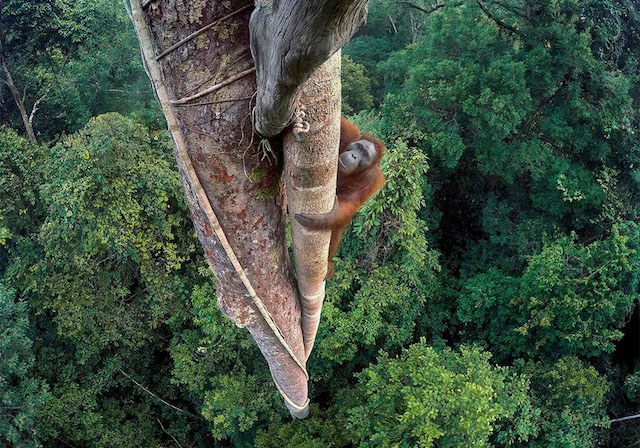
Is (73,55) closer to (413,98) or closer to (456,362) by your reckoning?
(413,98)

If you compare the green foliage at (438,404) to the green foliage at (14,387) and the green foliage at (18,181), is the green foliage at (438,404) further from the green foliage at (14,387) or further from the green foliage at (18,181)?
the green foliage at (18,181)

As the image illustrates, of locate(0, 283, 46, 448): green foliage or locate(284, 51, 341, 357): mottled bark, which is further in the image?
locate(0, 283, 46, 448): green foliage

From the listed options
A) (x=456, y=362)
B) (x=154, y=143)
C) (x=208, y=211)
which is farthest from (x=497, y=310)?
(x=208, y=211)

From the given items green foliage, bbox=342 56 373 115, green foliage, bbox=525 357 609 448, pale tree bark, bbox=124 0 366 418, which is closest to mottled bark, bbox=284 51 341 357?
pale tree bark, bbox=124 0 366 418

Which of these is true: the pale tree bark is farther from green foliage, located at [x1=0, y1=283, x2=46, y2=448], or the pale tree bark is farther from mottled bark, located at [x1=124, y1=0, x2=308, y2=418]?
green foliage, located at [x1=0, y1=283, x2=46, y2=448]

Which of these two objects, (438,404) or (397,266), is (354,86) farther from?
(438,404)

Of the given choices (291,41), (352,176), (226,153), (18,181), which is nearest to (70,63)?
(18,181)
